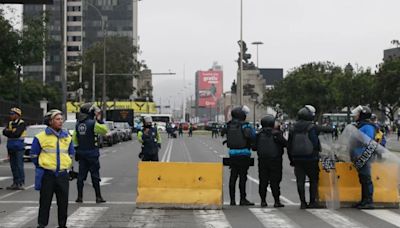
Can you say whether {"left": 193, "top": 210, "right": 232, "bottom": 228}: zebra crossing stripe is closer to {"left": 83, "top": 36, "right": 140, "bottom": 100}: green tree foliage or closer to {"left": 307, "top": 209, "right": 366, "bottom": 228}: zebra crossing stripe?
{"left": 307, "top": 209, "right": 366, "bottom": 228}: zebra crossing stripe

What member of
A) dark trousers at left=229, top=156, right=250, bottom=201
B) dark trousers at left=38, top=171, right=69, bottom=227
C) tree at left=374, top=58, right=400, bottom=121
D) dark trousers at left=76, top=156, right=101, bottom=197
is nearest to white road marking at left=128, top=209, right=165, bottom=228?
dark trousers at left=76, top=156, right=101, bottom=197

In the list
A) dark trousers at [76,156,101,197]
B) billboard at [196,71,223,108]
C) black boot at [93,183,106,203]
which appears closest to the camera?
dark trousers at [76,156,101,197]

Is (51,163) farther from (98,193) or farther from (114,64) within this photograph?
(114,64)

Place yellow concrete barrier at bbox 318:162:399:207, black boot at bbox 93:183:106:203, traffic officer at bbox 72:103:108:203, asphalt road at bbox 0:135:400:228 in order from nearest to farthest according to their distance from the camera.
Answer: asphalt road at bbox 0:135:400:228
yellow concrete barrier at bbox 318:162:399:207
traffic officer at bbox 72:103:108:203
black boot at bbox 93:183:106:203

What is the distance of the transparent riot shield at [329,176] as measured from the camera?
13281 millimetres

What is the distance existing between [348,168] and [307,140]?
120 cm

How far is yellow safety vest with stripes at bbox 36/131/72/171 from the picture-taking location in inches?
383

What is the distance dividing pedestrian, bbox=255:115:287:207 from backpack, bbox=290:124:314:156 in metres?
0.24

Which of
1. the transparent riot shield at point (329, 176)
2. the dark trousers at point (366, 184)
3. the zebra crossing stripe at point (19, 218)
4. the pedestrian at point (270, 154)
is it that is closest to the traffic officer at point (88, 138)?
the zebra crossing stripe at point (19, 218)

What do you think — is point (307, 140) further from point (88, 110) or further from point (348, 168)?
point (88, 110)

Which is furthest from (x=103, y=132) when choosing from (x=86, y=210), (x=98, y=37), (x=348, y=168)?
(x=98, y=37)

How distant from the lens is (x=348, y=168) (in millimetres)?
13750

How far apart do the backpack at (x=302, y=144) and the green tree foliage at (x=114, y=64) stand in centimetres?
8006

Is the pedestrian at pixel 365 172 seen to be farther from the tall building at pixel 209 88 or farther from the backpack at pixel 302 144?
the tall building at pixel 209 88
